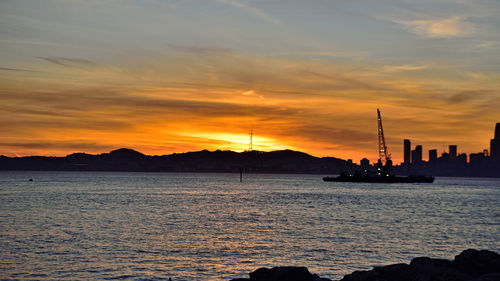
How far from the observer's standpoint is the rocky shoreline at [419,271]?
27781 mm

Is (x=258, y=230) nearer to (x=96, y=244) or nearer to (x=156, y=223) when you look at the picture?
(x=156, y=223)

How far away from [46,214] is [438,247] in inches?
2332

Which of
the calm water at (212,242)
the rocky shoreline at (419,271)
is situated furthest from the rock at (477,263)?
the calm water at (212,242)

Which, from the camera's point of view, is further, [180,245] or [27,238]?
[27,238]

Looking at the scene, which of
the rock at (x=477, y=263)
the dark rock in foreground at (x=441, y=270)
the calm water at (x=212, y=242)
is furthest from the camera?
the calm water at (x=212, y=242)

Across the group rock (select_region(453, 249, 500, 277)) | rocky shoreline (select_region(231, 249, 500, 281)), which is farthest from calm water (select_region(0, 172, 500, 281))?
rock (select_region(453, 249, 500, 277))

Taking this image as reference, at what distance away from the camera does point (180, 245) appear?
48.7m

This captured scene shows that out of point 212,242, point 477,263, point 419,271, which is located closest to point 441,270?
point 419,271

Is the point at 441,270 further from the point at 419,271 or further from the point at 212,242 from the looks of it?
the point at 212,242

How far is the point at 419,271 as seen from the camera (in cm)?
2814

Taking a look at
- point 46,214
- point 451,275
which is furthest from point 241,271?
point 46,214

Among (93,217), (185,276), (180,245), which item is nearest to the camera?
(185,276)

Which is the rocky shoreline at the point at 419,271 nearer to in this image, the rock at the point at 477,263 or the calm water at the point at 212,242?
the rock at the point at 477,263

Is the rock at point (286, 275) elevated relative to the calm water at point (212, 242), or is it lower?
elevated
